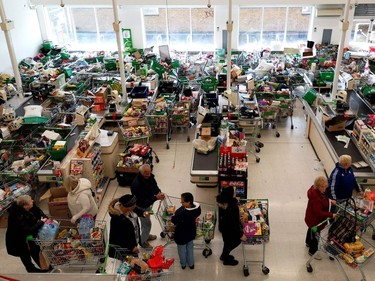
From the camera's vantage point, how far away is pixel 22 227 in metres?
5.54

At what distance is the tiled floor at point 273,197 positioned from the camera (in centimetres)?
622

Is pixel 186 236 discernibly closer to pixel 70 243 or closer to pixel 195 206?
pixel 195 206

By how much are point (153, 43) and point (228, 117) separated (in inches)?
359

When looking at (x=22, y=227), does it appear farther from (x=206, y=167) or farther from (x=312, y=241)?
(x=312, y=241)

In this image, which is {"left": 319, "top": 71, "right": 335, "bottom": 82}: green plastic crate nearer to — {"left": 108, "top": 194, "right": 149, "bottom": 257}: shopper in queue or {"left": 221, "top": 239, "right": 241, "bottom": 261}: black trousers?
{"left": 221, "top": 239, "right": 241, "bottom": 261}: black trousers

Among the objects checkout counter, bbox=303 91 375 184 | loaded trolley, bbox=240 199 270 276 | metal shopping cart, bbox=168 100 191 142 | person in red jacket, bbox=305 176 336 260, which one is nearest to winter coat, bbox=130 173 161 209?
loaded trolley, bbox=240 199 270 276

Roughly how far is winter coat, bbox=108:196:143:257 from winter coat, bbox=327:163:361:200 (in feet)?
11.2

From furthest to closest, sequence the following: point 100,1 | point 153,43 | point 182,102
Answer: point 153,43 → point 100,1 → point 182,102

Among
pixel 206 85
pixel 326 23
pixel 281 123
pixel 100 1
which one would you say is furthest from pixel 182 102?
pixel 326 23

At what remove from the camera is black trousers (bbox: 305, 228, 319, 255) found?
6352mm

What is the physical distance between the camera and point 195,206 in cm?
559

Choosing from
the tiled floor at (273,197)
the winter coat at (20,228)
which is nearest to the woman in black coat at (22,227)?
the winter coat at (20,228)

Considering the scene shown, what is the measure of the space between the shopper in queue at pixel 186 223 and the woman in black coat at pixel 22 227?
80.0 inches

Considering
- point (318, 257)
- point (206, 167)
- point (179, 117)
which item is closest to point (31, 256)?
→ point (206, 167)
